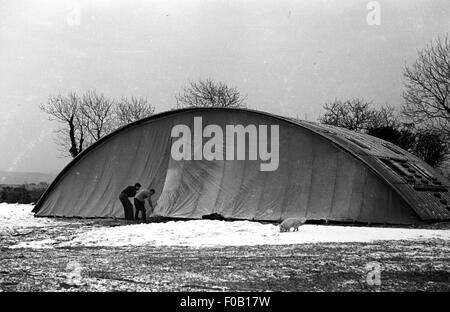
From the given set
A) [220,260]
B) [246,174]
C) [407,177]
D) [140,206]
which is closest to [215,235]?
[220,260]

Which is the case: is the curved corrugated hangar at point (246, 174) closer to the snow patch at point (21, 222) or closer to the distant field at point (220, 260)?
the snow patch at point (21, 222)

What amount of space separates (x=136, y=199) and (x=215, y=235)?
653 cm

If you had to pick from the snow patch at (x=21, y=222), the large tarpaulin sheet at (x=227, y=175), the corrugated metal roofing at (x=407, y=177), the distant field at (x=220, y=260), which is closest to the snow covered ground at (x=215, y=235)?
the distant field at (x=220, y=260)

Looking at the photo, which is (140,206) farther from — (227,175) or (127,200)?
(227,175)

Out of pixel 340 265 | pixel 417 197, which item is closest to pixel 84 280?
pixel 340 265

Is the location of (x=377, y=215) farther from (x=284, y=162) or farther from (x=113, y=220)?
(x=113, y=220)

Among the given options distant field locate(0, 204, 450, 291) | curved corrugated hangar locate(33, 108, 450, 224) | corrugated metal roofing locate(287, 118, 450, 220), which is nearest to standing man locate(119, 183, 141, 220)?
curved corrugated hangar locate(33, 108, 450, 224)

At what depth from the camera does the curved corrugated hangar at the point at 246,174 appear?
60.8 ft

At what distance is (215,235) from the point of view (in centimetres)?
1450

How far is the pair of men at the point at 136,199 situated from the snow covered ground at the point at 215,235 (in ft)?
11.4

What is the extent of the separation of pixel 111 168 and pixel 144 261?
1387 centimetres

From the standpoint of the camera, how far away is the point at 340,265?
908 centimetres

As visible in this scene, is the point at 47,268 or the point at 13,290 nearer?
the point at 13,290

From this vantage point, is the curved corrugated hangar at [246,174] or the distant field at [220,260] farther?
the curved corrugated hangar at [246,174]
